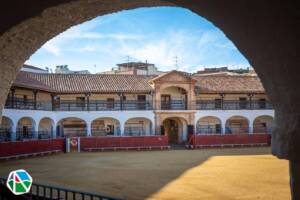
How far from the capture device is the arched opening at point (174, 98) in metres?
32.9

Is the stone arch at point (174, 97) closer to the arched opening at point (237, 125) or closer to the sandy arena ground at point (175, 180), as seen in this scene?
the arched opening at point (237, 125)

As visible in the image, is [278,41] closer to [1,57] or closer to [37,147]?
[1,57]

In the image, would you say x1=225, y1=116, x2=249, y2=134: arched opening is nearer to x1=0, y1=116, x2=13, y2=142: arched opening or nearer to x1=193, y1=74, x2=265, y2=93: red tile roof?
x1=193, y1=74, x2=265, y2=93: red tile roof

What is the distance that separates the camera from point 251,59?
1.94 meters

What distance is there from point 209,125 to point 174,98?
429 centimetres

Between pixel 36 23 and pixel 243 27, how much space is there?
1862mm

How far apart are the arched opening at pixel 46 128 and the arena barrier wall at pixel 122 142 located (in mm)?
3378

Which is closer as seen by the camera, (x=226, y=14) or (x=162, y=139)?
(x=226, y=14)

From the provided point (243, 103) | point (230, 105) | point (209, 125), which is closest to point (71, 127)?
point (209, 125)

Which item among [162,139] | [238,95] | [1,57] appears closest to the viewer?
[1,57]

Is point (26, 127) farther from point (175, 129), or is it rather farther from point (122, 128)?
point (175, 129)

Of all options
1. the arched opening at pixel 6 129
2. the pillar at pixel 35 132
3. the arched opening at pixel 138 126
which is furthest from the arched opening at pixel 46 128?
the arched opening at pixel 138 126

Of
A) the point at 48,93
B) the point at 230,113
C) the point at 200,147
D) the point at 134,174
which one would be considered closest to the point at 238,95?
the point at 230,113

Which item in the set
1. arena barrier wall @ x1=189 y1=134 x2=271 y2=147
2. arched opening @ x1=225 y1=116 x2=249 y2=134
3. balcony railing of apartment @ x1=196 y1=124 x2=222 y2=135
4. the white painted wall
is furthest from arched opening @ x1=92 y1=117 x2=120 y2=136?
arched opening @ x1=225 y1=116 x2=249 y2=134
